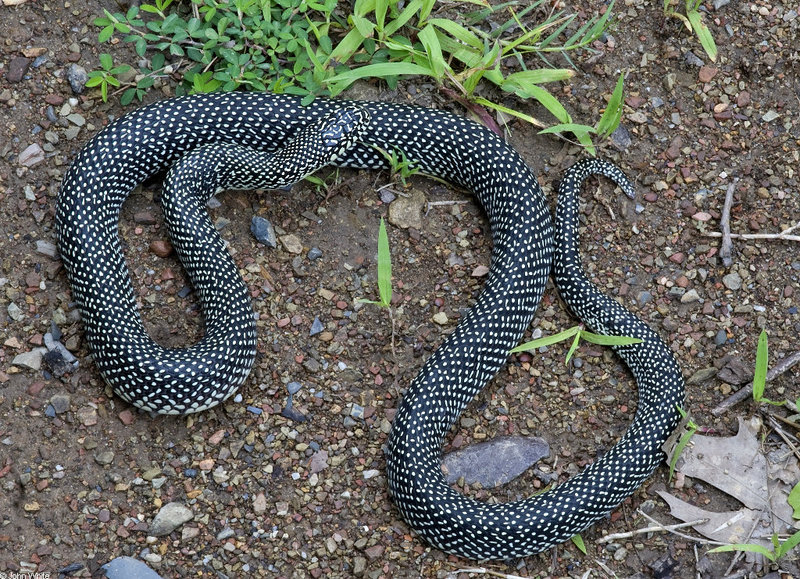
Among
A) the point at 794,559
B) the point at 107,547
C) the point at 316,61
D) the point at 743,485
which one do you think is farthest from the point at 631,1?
the point at 107,547

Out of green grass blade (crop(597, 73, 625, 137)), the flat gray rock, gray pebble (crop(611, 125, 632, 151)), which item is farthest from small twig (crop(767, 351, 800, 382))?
green grass blade (crop(597, 73, 625, 137))

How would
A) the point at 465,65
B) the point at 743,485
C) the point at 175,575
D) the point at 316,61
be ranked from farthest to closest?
the point at 465,65 < the point at 316,61 < the point at 743,485 < the point at 175,575

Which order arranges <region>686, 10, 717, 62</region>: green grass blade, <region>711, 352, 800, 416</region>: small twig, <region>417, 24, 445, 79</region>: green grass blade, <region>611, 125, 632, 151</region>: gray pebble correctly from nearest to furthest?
<region>711, 352, 800, 416</region>: small twig, <region>417, 24, 445, 79</region>: green grass blade, <region>611, 125, 632, 151</region>: gray pebble, <region>686, 10, 717, 62</region>: green grass blade

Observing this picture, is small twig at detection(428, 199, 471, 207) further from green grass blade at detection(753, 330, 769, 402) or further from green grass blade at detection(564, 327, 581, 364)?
green grass blade at detection(753, 330, 769, 402)

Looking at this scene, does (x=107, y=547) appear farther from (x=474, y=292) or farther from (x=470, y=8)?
(x=470, y=8)

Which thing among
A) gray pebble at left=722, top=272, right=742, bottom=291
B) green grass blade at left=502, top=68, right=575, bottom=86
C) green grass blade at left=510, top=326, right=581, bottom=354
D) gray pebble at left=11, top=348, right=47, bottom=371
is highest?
green grass blade at left=502, top=68, right=575, bottom=86

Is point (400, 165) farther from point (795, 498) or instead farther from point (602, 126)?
point (795, 498)

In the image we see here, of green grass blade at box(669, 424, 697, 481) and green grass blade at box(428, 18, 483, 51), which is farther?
green grass blade at box(428, 18, 483, 51)
